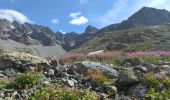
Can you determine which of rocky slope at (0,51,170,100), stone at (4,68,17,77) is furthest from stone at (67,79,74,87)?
stone at (4,68,17,77)

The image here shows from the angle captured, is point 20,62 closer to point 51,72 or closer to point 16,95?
point 51,72

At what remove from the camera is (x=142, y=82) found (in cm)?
1717

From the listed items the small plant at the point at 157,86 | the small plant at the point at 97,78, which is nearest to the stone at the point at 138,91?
the small plant at the point at 157,86

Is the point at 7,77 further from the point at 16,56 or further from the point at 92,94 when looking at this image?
the point at 92,94

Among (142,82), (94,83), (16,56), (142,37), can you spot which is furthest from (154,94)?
(142,37)

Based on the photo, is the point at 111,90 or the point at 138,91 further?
the point at 138,91

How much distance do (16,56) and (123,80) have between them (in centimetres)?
635

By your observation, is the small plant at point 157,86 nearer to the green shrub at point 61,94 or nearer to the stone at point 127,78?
the stone at point 127,78

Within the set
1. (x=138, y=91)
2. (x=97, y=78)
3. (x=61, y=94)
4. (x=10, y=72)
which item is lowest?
(x=138, y=91)

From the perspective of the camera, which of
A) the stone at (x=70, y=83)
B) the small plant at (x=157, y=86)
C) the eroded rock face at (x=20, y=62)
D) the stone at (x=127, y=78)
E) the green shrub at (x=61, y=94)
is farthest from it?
the eroded rock face at (x=20, y=62)

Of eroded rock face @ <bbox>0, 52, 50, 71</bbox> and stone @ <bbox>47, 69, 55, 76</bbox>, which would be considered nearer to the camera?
stone @ <bbox>47, 69, 55, 76</bbox>

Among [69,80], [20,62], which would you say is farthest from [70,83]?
[20,62]

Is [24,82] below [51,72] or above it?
below

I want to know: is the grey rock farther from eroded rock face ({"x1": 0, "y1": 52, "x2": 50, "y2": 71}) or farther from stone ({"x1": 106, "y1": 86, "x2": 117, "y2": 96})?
stone ({"x1": 106, "y1": 86, "x2": 117, "y2": 96})
